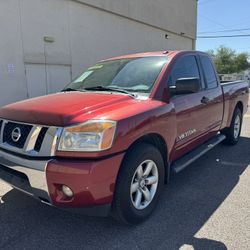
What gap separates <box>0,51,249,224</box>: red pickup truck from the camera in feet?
8.21

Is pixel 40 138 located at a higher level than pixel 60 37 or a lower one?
lower

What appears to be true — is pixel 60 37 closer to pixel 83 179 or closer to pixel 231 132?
pixel 231 132

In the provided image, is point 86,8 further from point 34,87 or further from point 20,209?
point 20,209

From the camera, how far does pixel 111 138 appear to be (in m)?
2.54

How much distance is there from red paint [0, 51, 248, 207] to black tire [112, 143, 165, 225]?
0.10m

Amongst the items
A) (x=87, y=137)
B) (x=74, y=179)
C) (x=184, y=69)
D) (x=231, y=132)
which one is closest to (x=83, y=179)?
(x=74, y=179)

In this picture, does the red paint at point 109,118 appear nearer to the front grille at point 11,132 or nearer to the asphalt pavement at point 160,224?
the front grille at point 11,132

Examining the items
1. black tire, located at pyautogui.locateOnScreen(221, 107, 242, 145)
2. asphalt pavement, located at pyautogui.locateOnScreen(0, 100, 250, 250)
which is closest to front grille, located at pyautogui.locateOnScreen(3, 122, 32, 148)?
asphalt pavement, located at pyautogui.locateOnScreen(0, 100, 250, 250)

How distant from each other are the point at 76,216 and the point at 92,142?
44.9 inches

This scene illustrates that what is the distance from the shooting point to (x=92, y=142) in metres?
2.51

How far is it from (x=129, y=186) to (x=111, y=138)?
1.78ft

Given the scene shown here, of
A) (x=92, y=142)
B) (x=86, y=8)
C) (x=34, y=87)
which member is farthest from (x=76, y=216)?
(x=86, y=8)

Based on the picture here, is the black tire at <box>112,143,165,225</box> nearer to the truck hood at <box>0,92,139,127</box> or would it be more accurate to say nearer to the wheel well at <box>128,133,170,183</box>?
the wheel well at <box>128,133,170,183</box>

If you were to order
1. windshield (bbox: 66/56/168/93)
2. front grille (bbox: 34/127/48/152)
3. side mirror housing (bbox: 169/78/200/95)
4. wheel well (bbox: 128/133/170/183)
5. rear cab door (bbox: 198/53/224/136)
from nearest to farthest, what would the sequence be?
front grille (bbox: 34/127/48/152) < wheel well (bbox: 128/133/170/183) < side mirror housing (bbox: 169/78/200/95) < windshield (bbox: 66/56/168/93) < rear cab door (bbox: 198/53/224/136)
